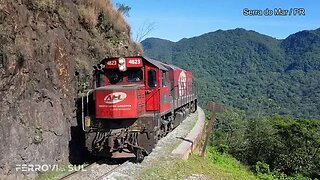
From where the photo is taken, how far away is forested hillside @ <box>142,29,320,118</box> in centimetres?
10575

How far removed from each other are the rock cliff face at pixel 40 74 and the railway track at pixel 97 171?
3.23ft

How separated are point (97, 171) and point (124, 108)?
205 centimetres

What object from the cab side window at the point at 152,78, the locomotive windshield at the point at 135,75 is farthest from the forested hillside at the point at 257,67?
the locomotive windshield at the point at 135,75

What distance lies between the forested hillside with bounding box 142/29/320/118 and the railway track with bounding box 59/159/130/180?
73.4 meters

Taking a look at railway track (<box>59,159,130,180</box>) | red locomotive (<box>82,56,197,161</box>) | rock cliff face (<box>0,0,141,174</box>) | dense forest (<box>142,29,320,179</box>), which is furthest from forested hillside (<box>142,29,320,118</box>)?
railway track (<box>59,159,130,180</box>)

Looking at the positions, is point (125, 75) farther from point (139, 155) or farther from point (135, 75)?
point (139, 155)

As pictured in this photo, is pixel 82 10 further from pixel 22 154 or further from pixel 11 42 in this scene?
pixel 22 154

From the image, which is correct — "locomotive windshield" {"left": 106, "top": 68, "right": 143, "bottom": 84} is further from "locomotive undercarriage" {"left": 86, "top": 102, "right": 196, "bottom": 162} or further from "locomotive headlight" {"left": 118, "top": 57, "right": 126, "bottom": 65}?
"locomotive undercarriage" {"left": 86, "top": 102, "right": 196, "bottom": 162}

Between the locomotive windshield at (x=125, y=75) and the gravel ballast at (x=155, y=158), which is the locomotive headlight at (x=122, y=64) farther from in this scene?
the gravel ballast at (x=155, y=158)

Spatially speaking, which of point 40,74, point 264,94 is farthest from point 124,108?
point 264,94

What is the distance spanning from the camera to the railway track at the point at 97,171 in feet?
31.3

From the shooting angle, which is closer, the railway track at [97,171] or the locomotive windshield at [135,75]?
the railway track at [97,171]

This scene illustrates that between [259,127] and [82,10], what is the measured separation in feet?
66.9

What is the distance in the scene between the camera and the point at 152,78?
12.2m
